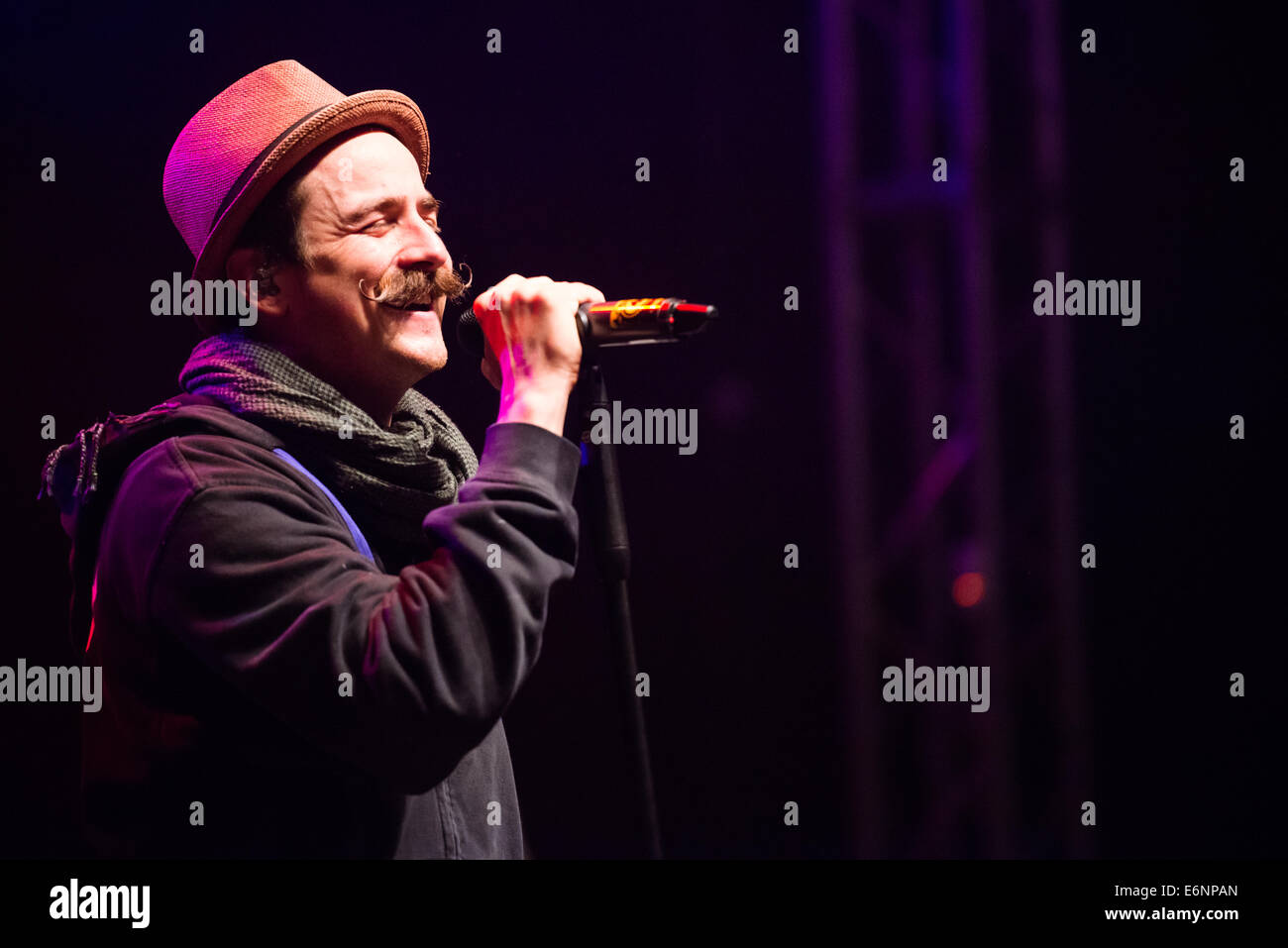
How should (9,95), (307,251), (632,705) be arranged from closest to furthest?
(632,705) < (307,251) < (9,95)

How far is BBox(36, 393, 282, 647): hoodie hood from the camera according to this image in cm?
136

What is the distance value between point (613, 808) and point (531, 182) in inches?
80.1

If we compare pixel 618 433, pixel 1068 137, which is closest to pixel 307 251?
pixel 618 433

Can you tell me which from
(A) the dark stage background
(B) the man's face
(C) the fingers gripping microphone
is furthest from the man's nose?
(A) the dark stage background

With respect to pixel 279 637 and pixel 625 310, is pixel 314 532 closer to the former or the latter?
pixel 279 637

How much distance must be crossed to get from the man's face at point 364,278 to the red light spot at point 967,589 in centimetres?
217

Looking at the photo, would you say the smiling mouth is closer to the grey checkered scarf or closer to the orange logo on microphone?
the grey checkered scarf

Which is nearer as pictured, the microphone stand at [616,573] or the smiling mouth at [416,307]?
the microphone stand at [616,573]

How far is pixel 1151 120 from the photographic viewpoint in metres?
4.05

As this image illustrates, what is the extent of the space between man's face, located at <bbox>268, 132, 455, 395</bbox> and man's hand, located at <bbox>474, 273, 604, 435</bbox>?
19 cm

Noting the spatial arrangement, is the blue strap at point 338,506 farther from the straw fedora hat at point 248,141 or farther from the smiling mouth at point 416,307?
the straw fedora hat at point 248,141

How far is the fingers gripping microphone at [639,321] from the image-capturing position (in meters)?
1.34

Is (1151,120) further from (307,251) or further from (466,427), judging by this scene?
(307,251)

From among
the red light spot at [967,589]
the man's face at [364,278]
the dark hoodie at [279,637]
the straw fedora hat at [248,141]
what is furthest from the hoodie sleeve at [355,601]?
the red light spot at [967,589]
